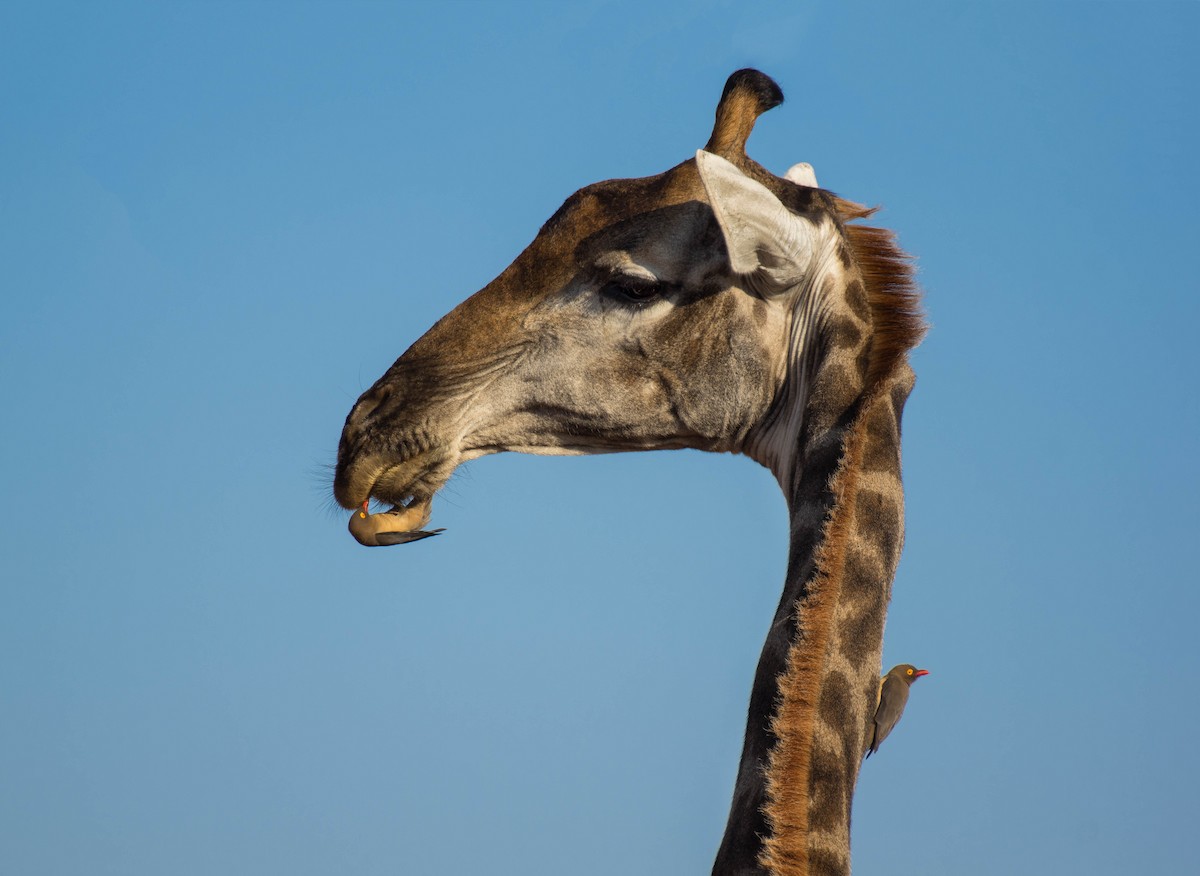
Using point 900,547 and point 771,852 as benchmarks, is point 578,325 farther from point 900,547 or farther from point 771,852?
point 771,852

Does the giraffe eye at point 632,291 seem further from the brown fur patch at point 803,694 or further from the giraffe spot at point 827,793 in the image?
the giraffe spot at point 827,793

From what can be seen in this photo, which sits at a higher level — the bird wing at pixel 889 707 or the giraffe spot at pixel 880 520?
the giraffe spot at pixel 880 520

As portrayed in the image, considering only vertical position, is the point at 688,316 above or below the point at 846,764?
above

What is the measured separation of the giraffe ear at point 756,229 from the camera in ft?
17.2

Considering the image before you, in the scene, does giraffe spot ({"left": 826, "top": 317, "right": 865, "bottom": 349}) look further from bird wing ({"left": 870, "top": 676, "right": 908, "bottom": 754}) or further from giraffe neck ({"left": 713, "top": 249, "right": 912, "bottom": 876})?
bird wing ({"left": 870, "top": 676, "right": 908, "bottom": 754})

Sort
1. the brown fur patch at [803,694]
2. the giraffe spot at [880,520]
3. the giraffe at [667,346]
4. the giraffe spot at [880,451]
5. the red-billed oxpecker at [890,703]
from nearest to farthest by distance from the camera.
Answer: the brown fur patch at [803,694] < the giraffe spot at [880,520] < the giraffe spot at [880,451] < the giraffe at [667,346] < the red-billed oxpecker at [890,703]

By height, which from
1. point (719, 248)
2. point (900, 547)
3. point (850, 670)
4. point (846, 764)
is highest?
point (719, 248)

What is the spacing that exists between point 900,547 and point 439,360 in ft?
7.07

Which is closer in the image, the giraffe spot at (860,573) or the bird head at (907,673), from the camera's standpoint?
the giraffe spot at (860,573)

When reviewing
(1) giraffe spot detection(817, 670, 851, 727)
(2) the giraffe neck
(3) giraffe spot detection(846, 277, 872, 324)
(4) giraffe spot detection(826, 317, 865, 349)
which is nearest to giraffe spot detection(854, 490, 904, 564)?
(2) the giraffe neck

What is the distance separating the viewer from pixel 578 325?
227 inches

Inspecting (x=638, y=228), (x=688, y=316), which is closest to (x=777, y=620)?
(x=688, y=316)

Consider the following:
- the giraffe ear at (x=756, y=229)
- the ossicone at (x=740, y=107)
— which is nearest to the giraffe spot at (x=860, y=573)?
the giraffe ear at (x=756, y=229)

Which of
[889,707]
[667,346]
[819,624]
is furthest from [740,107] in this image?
[889,707]
